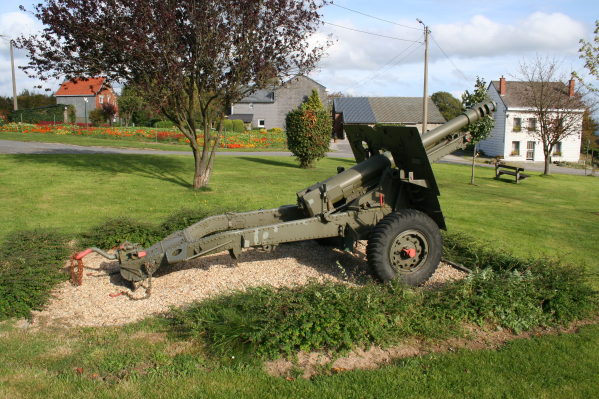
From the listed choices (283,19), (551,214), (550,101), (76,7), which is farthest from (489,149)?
(76,7)

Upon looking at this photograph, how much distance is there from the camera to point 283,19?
41.0 feet

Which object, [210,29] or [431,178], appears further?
[210,29]

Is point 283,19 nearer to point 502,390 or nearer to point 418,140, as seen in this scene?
point 418,140

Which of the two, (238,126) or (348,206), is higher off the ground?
(238,126)

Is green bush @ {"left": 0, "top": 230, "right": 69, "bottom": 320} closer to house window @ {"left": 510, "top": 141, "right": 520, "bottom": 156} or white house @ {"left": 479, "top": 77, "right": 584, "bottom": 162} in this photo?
white house @ {"left": 479, "top": 77, "right": 584, "bottom": 162}

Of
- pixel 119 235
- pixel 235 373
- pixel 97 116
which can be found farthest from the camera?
pixel 97 116

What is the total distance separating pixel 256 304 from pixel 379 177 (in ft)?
8.19

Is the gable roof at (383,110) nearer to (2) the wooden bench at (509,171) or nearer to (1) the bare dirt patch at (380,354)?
(2) the wooden bench at (509,171)

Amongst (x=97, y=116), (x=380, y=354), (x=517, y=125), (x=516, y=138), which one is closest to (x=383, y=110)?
(x=516, y=138)

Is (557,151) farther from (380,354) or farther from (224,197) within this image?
(380,354)

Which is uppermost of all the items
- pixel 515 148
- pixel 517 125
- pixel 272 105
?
pixel 272 105

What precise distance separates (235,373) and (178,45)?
31.2 ft

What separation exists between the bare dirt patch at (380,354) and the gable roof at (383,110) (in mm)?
48520

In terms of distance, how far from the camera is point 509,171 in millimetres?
22766
